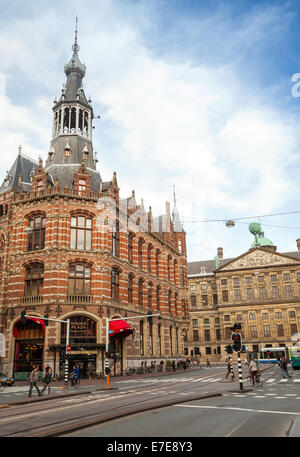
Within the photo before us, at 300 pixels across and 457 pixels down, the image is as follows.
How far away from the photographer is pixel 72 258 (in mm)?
37125

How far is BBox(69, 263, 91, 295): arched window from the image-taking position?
121ft

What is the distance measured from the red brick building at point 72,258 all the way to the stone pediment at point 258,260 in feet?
155

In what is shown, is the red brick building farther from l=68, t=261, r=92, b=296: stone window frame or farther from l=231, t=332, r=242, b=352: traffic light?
l=231, t=332, r=242, b=352: traffic light

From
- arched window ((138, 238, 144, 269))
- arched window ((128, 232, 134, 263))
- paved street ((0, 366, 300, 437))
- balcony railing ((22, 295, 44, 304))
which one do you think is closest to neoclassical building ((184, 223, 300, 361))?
arched window ((138, 238, 144, 269))

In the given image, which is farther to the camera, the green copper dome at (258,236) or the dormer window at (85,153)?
the green copper dome at (258,236)

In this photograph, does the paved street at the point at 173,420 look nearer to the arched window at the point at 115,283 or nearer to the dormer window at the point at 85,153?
the arched window at the point at 115,283

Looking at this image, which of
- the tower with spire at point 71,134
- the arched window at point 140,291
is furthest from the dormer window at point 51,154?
the arched window at point 140,291

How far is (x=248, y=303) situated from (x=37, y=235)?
2497 inches

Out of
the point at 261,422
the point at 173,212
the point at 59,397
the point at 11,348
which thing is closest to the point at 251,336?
the point at 173,212


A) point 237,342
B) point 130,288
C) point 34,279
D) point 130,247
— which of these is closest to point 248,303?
point 130,247

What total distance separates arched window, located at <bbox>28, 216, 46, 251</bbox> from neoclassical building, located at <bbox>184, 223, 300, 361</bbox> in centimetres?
5956

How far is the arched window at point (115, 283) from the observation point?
40.1 metres

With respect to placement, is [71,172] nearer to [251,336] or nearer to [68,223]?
[68,223]

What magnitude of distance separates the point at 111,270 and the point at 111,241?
9.95 ft
